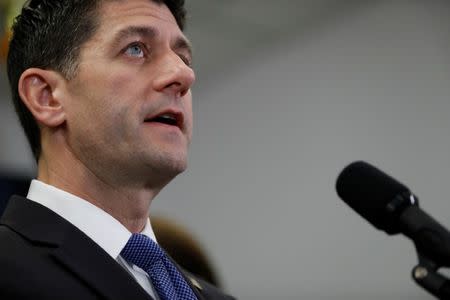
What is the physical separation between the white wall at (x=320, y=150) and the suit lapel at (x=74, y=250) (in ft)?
9.52

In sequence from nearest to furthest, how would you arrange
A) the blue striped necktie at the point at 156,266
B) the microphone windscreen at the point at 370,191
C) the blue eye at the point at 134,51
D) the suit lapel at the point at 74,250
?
the microphone windscreen at the point at 370,191 → the suit lapel at the point at 74,250 → the blue striped necktie at the point at 156,266 → the blue eye at the point at 134,51

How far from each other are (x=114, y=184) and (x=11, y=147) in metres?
4.15

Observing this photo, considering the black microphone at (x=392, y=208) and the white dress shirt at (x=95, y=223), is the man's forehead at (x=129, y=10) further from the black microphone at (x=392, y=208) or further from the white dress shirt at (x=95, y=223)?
the black microphone at (x=392, y=208)

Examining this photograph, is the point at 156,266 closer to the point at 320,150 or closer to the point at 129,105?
the point at 129,105

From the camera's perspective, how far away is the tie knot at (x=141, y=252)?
1.28 metres

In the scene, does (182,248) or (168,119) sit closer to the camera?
(168,119)

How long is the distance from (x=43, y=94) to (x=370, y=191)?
0.66m

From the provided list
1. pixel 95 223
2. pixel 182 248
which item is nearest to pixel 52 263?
pixel 95 223

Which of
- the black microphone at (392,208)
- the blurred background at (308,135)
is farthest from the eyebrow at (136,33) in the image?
the blurred background at (308,135)

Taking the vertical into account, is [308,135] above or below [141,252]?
above

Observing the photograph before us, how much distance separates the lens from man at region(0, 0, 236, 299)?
50.0 inches

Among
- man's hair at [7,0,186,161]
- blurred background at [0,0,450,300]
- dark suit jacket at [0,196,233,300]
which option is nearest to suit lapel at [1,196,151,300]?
dark suit jacket at [0,196,233,300]

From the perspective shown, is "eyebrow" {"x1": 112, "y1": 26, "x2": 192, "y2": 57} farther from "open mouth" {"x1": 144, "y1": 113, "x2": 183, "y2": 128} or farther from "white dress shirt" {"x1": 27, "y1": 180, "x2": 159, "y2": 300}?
"white dress shirt" {"x1": 27, "y1": 180, "x2": 159, "y2": 300}

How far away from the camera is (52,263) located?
1152 millimetres
